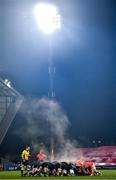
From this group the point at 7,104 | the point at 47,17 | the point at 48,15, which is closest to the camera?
the point at 48,15

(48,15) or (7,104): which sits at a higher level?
(48,15)

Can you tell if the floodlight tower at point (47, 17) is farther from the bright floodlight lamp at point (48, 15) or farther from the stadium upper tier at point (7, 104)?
the stadium upper tier at point (7, 104)

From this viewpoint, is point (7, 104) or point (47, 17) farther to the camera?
point (7, 104)

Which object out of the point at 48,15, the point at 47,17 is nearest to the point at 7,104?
the point at 47,17

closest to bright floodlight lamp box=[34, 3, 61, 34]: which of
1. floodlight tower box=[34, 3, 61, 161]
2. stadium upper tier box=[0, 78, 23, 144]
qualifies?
floodlight tower box=[34, 3, 61, 161]

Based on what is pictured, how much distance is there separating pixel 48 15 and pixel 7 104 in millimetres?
12782

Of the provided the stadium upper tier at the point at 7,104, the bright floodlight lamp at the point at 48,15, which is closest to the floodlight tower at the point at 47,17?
the bright floodlight lamp at the point at 48,15

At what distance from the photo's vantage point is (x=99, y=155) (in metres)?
42.3

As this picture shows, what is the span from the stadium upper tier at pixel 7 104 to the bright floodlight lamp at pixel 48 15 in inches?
358

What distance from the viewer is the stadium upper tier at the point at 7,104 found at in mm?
36344

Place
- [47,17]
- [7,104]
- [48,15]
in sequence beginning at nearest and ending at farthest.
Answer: [48,15]
[47,17]
[7,104]

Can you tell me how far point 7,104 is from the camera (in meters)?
38.0

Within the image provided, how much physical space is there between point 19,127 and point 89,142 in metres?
6.89

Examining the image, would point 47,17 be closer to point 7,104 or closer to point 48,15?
point 48,15
